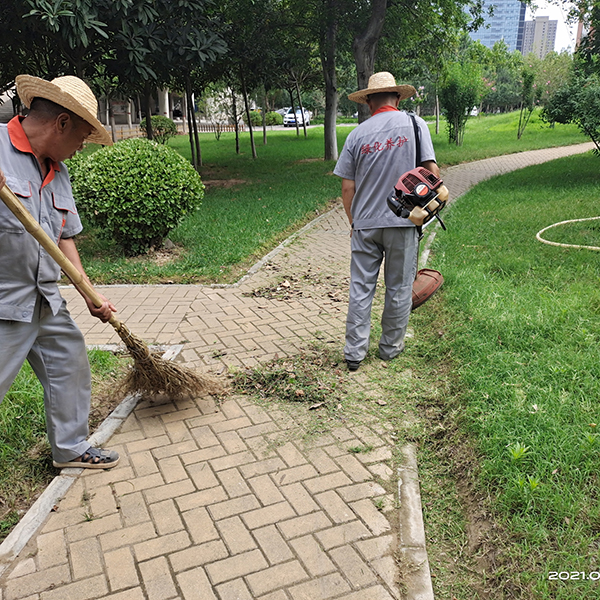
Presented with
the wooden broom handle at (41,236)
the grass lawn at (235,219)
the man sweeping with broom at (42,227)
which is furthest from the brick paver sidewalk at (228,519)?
the grass lawn at (235,219)

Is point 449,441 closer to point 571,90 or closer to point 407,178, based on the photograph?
point 407,178

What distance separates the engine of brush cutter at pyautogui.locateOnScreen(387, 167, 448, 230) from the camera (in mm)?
4109

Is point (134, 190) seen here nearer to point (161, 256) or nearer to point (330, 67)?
point (161, 256)

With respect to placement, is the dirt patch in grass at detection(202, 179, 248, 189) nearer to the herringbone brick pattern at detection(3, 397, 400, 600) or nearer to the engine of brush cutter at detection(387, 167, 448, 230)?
the engine of brush cutter at detection(387, 167, 448, 230)

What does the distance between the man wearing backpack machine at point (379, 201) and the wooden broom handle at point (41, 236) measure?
219cm

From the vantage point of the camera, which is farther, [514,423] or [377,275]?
[377,275]

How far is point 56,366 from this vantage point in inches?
123

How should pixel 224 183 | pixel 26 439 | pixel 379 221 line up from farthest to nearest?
pixel 224 183 < pixel 379 221 < pixel 26 439

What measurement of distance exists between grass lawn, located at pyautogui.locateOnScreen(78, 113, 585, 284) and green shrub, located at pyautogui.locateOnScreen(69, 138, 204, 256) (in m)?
0.51

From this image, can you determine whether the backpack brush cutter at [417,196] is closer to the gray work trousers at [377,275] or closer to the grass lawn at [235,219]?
the gray work trousers at [377,275]

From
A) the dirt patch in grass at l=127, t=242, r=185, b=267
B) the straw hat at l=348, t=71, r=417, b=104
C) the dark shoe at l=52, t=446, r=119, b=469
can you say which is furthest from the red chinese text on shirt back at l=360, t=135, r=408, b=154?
the dirt patch in grass at l=127, t=242, r=185, b=267

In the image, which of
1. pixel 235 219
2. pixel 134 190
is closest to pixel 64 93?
pixel 134 190

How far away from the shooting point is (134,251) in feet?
26.1

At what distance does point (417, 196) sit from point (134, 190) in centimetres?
442
